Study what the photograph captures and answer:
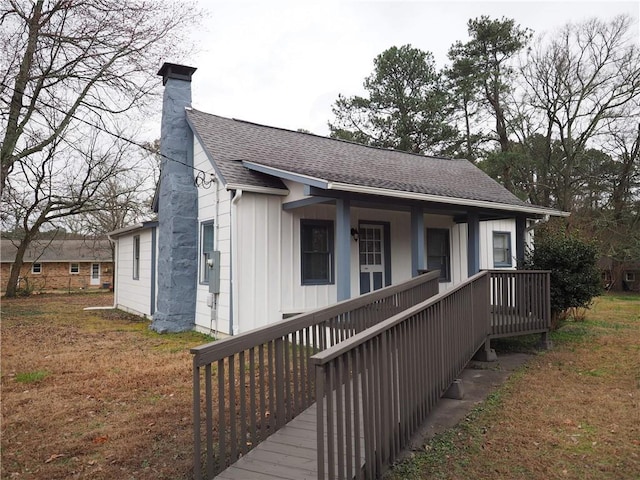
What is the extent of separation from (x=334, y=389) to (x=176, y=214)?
790cm

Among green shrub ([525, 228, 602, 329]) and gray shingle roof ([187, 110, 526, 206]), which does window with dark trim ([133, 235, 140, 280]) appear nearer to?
gray shingle roof ([187, 110, 526, 206])

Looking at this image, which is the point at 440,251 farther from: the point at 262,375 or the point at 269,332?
the point at 262,375

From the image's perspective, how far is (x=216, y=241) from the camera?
343 inches

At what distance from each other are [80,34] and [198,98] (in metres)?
3.47

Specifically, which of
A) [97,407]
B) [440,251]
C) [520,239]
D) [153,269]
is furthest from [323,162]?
[97,407]

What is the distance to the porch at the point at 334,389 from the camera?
2.59m

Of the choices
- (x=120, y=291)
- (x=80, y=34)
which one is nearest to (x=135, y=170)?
(x=120, y=291)

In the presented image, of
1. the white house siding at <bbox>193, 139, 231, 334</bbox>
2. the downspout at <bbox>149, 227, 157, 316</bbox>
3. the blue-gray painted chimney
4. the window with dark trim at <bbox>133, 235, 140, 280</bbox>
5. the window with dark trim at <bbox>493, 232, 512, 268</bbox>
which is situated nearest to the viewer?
the white house siding at <bbox>193, 139, 231, 334</bbox>

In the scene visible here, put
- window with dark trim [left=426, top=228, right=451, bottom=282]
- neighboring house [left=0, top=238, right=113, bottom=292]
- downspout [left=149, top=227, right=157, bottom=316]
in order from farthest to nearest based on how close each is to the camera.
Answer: neighboring house [left=0, top=238, right=113, bottom=292] → downspout [left=149, top=227, right=157, bottom=316] → window with dark trim [left=426, top=228, right=451, bottom=282]

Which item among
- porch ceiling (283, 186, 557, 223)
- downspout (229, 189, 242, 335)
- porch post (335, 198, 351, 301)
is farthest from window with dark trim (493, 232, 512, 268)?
downspout (229, 189, 242, 335)

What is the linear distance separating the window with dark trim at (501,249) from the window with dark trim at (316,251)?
635 centimetres

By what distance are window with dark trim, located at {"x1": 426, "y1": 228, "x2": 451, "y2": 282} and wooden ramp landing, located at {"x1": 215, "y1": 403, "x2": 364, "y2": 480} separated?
810cm

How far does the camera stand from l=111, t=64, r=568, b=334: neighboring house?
7996 mm

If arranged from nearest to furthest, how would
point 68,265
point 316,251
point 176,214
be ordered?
point 316,251 → point 176,214 → point 68,265
